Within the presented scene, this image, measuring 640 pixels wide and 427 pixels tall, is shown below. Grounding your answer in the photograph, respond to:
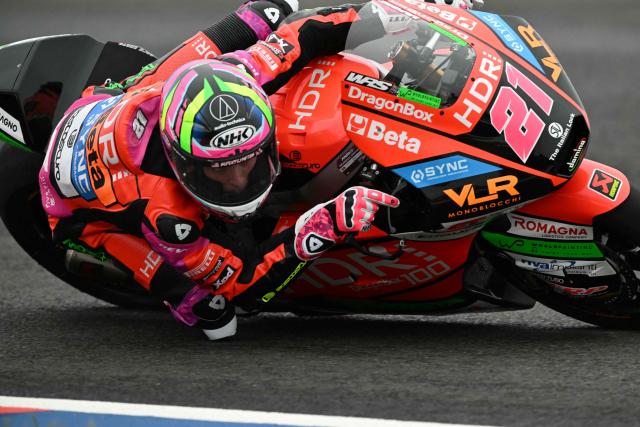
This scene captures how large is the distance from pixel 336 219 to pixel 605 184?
1.06 m

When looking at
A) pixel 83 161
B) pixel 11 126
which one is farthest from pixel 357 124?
pixel 11 126

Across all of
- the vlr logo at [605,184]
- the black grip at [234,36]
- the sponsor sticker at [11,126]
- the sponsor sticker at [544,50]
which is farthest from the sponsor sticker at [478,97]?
the sponsor sticker at [11,126]

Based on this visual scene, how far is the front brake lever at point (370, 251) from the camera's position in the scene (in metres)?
4.60

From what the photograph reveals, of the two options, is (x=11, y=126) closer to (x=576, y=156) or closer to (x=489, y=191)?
(x=489, y=191)

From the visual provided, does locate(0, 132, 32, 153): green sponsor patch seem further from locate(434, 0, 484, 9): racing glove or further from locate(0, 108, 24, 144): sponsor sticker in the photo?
locate(434, 0, 484, 9): racing glove

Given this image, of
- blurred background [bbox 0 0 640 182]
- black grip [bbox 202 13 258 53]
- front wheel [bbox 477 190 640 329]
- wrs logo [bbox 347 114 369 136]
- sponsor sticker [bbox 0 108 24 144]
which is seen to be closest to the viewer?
wrs logo [bbox 347 114 369 136]

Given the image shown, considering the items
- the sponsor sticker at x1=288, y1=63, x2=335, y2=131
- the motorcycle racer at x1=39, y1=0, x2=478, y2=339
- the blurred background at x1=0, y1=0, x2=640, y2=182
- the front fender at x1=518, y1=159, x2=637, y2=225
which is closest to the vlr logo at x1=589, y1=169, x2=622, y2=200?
the front fender at x1=518, y1=159, x2=637, y2=225

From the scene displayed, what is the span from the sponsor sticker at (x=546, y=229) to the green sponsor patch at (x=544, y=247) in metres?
0.03

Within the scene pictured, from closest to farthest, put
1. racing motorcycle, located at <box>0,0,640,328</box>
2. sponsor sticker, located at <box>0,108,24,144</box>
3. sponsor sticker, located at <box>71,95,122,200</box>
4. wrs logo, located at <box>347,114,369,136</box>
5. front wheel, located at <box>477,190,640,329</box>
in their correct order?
1. racing motorcycle, located at <box>0,0,640,328</box>
2. wrs logo, located at <box>347,114,369,136</box>
3. front wheel, located at <box>477,190,640,329</box>
4. sponsor sticker, located at <box>71,95,122,200</box>
5. sponsor sticker, located at <box>0,108,24,144</box>

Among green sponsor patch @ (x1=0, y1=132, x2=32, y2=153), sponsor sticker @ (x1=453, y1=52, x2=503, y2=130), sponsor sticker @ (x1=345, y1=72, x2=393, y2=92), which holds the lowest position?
green sponsor patch @ (x1=0, y1=132, x2=32, y2=153)

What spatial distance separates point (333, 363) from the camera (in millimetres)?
4668

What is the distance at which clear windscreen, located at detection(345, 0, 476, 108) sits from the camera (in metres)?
4.51

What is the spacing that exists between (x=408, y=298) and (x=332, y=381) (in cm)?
81

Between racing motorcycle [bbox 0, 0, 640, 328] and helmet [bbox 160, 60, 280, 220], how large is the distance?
34cm
